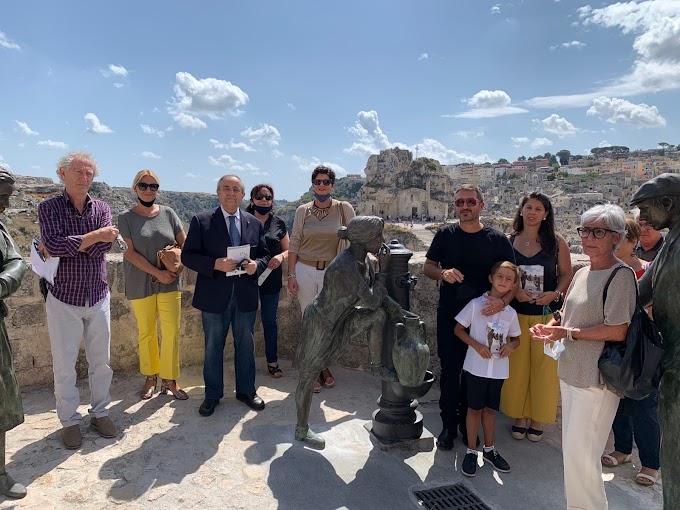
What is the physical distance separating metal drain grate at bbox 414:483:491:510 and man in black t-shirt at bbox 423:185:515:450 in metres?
0.37

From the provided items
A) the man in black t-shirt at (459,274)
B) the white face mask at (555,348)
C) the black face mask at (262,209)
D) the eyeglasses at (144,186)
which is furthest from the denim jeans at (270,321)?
the white face mask at (555,348)

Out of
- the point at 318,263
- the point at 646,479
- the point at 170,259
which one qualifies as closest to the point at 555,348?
the point at 646,479

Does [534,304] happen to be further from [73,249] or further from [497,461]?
[73,249]

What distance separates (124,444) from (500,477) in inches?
107

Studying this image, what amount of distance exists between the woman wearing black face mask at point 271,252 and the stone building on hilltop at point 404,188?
67423mm

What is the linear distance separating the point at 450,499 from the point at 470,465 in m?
0.35

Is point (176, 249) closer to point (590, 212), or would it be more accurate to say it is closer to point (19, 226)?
point (590, 212)

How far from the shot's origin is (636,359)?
215 centimetres

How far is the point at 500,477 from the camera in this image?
10.6ft

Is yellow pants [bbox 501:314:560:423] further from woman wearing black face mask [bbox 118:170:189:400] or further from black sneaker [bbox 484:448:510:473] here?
woman wearing black face mask [bbox 118:170:189:400]

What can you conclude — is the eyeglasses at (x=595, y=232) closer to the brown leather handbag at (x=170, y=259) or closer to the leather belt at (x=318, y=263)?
the leather belt at (x=318, y=263)

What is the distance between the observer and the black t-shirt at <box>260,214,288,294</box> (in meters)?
4.72

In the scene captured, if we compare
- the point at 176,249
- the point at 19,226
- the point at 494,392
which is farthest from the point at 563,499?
the point at 19,226

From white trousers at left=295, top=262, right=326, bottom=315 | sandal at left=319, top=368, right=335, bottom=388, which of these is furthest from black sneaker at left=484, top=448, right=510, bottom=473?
white trousers at left=295, top=262, right=326, bottom=315
